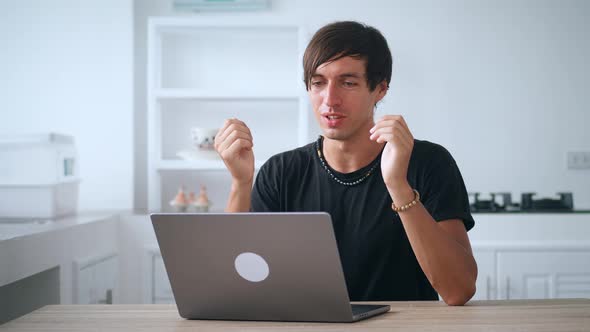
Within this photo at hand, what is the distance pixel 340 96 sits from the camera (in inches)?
63.6

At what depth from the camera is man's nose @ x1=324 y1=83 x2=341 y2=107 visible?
62.7 inches

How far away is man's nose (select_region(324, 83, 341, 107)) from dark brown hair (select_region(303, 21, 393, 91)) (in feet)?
0.18

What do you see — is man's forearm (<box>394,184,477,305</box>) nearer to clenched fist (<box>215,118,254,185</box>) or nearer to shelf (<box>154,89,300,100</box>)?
clenched fist (<box>215,118,254,185</box>)

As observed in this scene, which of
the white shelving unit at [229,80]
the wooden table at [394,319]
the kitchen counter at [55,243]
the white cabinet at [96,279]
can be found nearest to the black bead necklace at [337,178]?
the wooden table at [394,319]

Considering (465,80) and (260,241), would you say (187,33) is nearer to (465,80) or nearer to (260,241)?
(465,80)

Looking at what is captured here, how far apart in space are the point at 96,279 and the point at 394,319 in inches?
62.9

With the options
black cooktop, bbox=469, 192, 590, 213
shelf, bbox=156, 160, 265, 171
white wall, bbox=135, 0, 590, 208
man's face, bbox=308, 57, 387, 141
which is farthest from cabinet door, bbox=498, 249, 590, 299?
man's face, bbox=308, 57, 387, 141

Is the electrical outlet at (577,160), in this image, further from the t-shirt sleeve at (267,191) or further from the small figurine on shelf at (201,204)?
the t-shirt sleeve at (267,191)

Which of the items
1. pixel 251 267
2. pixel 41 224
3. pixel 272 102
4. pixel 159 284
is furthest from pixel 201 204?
pixel 251 267

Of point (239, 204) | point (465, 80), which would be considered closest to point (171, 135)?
point (465, 80)

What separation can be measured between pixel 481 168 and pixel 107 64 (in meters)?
1.67

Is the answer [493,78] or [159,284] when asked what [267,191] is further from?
[493,78]

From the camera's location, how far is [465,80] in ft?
10.5

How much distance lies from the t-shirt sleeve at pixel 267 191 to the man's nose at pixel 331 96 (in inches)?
10.7
